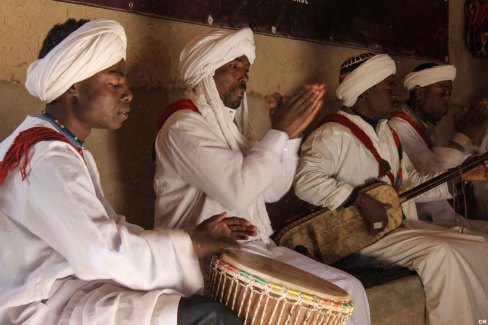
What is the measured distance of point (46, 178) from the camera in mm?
2303

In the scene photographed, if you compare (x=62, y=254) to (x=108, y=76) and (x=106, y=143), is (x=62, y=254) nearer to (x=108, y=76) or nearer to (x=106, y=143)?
(x=108, y=76)

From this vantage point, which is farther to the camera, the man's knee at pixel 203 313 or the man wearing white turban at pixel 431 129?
the man wearing white turban at pixel 431 129

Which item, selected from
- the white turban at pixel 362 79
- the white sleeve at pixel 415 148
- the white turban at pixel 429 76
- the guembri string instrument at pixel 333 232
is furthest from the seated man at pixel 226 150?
the white turban at pixel 429 76

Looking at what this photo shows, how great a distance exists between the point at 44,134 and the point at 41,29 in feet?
4.34

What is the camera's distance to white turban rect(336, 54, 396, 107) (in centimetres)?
451

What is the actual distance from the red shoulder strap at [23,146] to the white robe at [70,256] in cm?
2

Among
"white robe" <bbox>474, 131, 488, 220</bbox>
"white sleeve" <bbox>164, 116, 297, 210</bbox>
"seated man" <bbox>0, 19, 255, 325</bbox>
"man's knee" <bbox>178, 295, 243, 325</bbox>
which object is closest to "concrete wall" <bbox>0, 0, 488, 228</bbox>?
"white sleeve" <bbox>164, 116, 297, 210</bbox>

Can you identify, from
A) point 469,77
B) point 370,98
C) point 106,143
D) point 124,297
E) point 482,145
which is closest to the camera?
point 124,297

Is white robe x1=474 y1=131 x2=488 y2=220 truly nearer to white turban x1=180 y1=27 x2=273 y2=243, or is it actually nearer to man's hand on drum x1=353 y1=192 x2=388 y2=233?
man's hand on drum x1=353 y1=192 x2=388 y2=233

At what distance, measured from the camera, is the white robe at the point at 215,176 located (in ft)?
10.3

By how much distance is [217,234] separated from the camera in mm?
2537

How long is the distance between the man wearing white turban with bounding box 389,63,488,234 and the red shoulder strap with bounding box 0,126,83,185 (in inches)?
132

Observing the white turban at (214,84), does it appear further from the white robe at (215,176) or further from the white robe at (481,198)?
the white robe at (481,198)

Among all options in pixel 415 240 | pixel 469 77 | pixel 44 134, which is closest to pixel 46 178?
pixel 44 134
